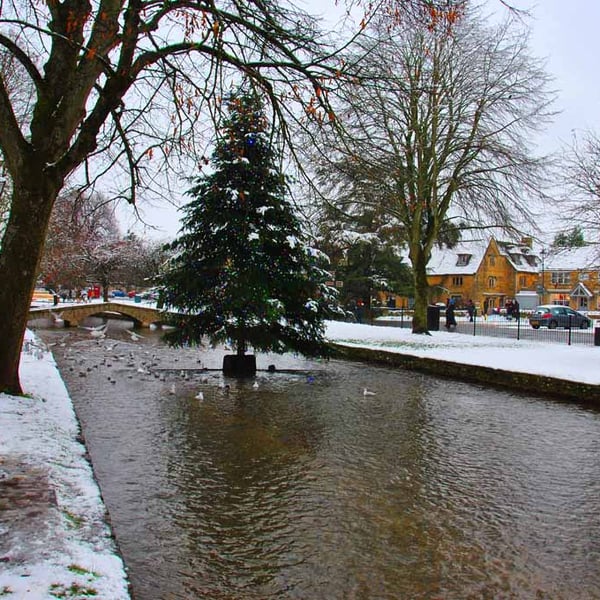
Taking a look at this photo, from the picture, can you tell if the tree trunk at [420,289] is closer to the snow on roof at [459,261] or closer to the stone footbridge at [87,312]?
the stone footbridge at [87,312]

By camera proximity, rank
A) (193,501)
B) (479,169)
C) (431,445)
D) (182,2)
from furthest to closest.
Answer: (479,169) < (431,445) < (182,2) < (193,501)

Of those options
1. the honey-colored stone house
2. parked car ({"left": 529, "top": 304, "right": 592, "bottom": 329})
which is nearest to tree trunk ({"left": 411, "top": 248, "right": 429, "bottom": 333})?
parked car ({"left": 529, "top": 304, "right": 592, "bottom": 329})

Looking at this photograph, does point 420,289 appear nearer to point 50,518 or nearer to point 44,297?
point 50,518

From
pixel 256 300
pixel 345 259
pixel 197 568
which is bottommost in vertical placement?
pixel 197 568

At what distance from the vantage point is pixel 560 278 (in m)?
67.3

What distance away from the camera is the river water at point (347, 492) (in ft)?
16.8

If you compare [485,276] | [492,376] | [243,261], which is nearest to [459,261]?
[485,276]

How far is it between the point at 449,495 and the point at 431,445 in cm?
231

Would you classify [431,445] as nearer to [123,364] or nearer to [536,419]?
[536,419]

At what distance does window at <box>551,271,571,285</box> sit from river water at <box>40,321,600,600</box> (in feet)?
191

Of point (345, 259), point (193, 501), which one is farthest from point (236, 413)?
point (345, 259)

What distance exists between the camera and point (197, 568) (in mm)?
5199

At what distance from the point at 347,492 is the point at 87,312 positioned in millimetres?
35786

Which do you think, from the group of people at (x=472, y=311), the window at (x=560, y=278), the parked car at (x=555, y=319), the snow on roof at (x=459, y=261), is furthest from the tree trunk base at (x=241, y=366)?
the window at (x=560, y=278)
